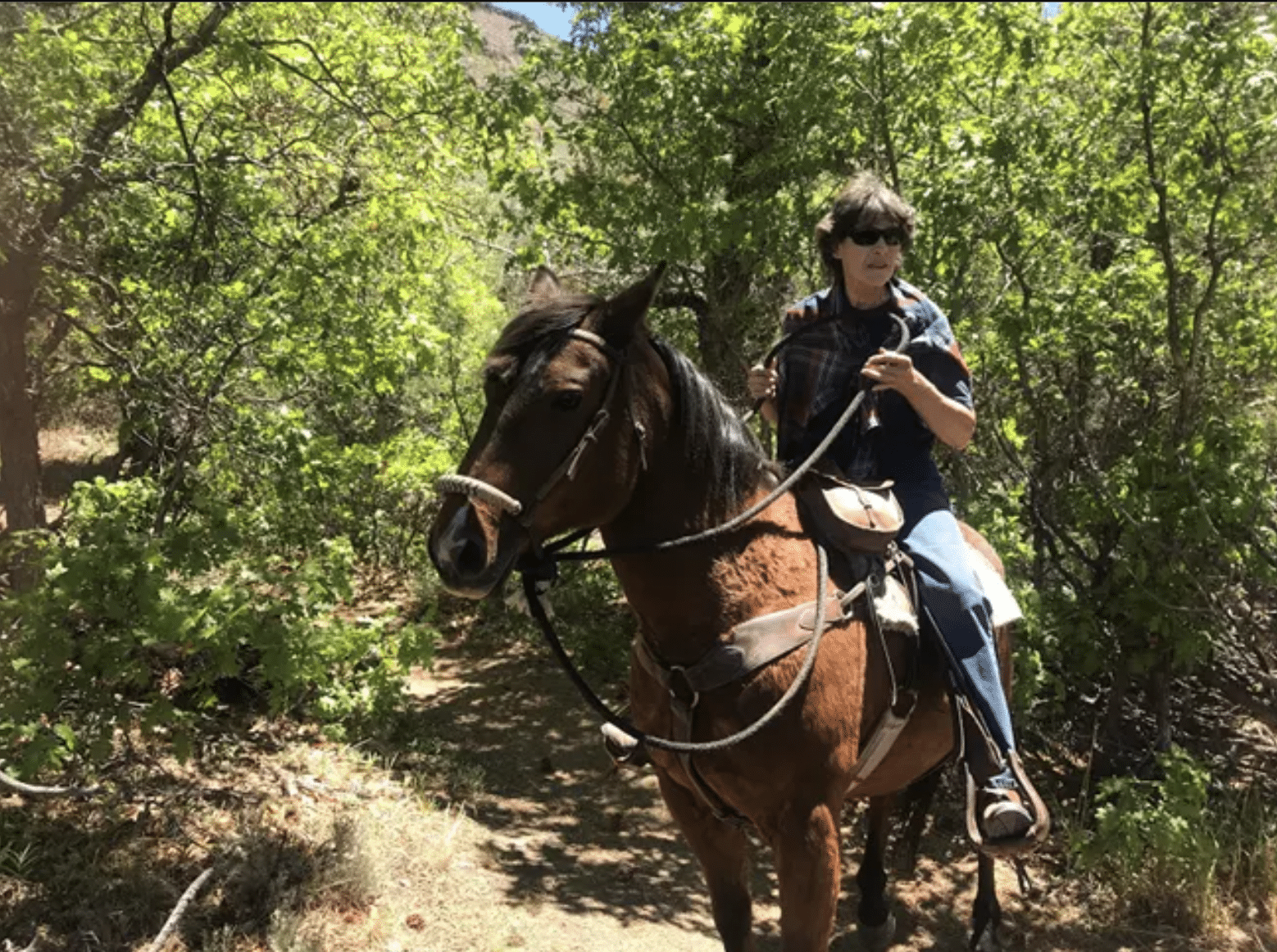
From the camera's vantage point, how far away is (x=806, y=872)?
8.16ft

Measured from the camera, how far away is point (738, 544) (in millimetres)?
2533

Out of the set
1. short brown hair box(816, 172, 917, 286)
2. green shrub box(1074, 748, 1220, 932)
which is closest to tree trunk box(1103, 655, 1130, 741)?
green shrub box(1074, 748, 1220, 932)

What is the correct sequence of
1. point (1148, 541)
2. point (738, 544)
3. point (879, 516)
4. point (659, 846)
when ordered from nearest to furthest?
point (738, 544) → point (879, 516) → point (1148, 541) → point (659, 846)

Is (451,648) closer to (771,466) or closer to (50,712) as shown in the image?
(50,712)

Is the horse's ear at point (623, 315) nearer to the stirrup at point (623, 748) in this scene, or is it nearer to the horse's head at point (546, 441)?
the horse's head at point (546, 441)

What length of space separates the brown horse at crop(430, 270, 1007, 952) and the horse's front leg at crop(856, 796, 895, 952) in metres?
1.49

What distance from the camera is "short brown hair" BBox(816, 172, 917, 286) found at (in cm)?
280

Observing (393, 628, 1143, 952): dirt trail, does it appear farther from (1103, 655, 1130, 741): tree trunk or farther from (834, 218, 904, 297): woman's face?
(834, 218, 904, 297): woman's face

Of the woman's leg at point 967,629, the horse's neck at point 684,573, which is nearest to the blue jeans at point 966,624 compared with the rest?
the woman's leg at point 967,629

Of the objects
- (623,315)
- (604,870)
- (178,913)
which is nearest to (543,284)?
(623,315)

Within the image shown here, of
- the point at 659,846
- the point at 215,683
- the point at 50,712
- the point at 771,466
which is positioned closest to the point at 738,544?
the point at 771,466

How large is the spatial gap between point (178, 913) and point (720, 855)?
7.54 ft

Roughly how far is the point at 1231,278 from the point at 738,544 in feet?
14.9

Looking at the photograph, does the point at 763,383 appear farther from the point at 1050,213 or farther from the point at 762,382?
the point at 1050,213
